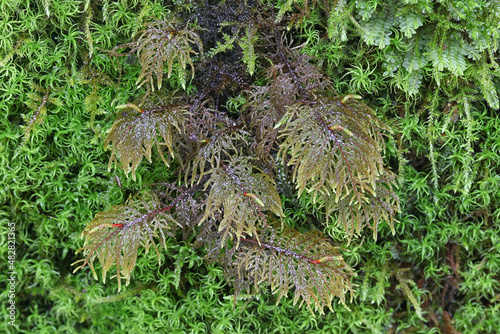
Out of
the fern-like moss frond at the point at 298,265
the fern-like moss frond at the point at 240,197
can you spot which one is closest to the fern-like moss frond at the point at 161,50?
the fern-like moss frond at the point at 240,197

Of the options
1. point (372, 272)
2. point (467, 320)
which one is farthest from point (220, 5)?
point (467, 320)

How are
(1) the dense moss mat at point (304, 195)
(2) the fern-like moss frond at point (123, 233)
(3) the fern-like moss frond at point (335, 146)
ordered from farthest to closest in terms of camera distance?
(1) the dense moss mat at point (304, 195) < (2) the fern-like moss frond at point (123, 233) < (3) the fern-like moss frond at point (335, 146)

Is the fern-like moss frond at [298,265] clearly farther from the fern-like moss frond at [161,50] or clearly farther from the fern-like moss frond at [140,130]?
the fern-like moss frond at [161,50]

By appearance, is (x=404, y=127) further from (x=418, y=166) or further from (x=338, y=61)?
(x=338, y=61)

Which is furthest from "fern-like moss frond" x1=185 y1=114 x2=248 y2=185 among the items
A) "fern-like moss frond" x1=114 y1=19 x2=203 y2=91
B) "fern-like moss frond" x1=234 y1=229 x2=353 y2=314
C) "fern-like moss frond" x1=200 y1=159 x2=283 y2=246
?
"fern-like moss frond" x1=234 y1=229 x2=353 y2=314

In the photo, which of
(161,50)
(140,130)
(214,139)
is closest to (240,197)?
(214,139)

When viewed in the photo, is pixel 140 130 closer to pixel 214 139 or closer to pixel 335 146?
pixel 214 139

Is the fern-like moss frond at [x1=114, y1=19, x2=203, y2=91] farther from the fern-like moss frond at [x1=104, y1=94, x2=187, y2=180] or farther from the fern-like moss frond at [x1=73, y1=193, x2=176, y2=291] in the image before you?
the fern-like moss frond at [x1=73, y1=193, x2=176, y2=291]
